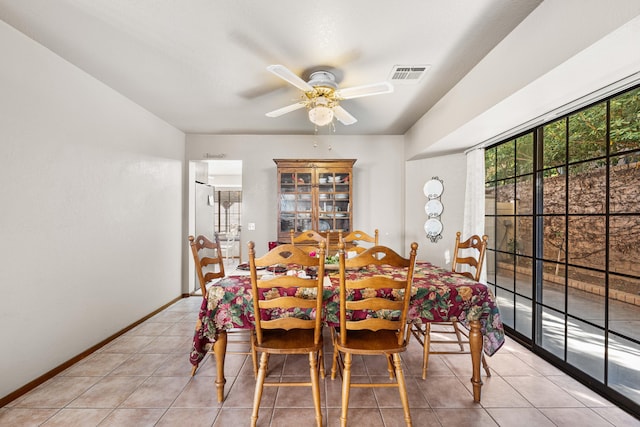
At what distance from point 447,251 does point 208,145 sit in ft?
12.7

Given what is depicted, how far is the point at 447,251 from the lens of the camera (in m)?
4.00

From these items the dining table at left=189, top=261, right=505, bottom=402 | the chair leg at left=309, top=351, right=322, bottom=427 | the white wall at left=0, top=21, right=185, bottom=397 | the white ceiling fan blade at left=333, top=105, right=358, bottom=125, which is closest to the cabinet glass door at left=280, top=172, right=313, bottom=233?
the white ceiling fan blade at left=333, top=105, right=358, bottom=125

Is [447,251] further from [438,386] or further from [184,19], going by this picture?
[184,19]

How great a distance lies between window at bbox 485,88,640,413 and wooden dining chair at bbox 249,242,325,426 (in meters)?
1.97

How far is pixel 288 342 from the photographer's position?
168 centimetres

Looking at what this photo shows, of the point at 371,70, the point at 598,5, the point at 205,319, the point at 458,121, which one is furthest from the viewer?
the point at 458,121

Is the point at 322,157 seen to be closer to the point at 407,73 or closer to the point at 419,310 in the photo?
the point at 407,73

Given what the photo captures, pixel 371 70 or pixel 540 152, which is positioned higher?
pixel 371 70

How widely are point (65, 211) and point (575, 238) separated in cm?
423

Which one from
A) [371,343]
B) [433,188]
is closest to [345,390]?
[371,343]

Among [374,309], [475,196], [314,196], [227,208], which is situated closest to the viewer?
[374,309]

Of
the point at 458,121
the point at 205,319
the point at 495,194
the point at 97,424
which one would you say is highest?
the point at 458,121

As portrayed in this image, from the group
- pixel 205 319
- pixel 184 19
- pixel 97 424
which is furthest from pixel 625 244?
pixel 97 424

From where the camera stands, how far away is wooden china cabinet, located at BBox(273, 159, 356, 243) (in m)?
4.04
